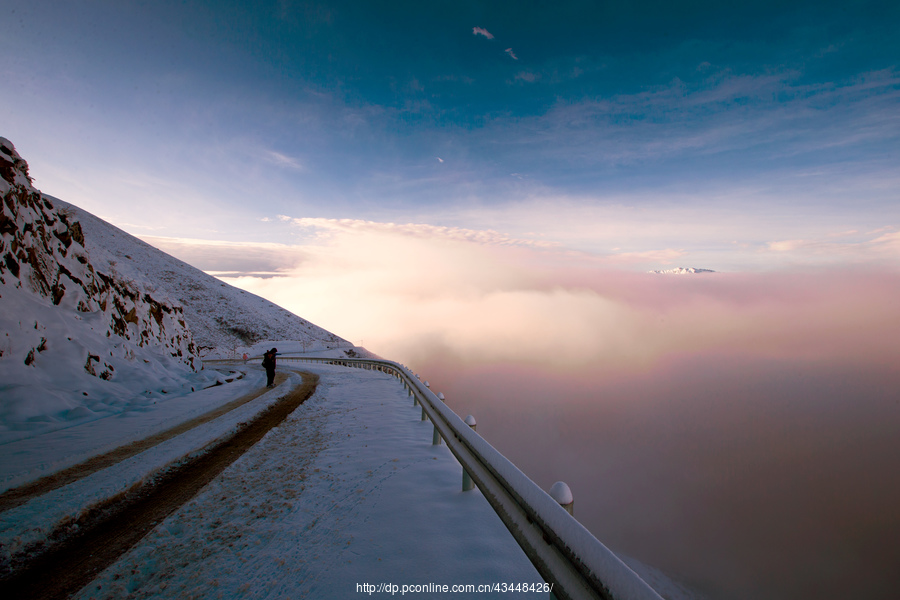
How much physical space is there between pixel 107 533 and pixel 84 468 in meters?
3.28

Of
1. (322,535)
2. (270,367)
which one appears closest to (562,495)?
(322,535)

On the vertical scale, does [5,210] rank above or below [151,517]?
above

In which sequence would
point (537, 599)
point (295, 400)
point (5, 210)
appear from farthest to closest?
point (5, 210), point (295, 400), point (537, 599)

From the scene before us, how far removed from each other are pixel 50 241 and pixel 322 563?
2253 centimetres

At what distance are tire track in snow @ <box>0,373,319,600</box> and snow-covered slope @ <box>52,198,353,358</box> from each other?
68.7m

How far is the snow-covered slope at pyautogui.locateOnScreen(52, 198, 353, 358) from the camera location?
7762 cm

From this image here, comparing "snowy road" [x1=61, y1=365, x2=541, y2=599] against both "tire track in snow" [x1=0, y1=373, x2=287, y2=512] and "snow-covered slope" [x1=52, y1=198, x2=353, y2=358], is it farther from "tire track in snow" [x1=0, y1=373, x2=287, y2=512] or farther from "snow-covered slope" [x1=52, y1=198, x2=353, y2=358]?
"snow-covered slope" [x1=52, y1=198, x2=353, y2=358]

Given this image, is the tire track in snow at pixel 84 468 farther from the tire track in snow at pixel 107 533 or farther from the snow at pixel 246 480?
the tire track in snow at pixel 107 533

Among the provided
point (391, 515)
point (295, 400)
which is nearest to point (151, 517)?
point (391, 515)

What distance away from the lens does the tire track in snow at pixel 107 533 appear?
118 inches

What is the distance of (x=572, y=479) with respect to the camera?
15038 centimetres

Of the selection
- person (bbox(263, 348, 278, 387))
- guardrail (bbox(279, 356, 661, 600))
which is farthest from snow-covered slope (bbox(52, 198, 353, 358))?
guardrail (bbox(279, 356, 661, 600))

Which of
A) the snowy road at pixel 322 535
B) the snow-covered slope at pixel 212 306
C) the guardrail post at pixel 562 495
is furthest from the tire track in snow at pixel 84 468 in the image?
the snow-covered slope at pixel 212 306

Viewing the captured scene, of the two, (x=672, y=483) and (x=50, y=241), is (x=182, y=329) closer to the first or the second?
(x=50, y=241)
